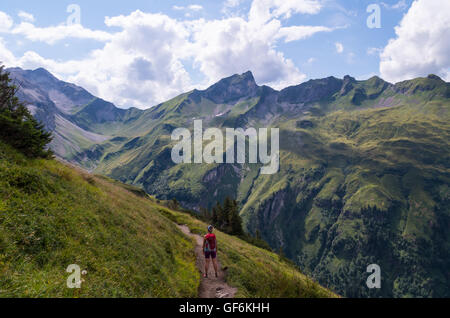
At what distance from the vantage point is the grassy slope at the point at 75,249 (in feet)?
27.7

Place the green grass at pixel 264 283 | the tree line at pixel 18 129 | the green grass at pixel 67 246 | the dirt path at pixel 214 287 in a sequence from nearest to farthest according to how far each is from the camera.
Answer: the green grass at pixel 67 246 → the green grass at pixel 264 283 → the dirt path at pixel 214 287 → the tree line at pixel 18 129

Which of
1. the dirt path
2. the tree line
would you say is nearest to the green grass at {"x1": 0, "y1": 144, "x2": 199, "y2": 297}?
the dirt path

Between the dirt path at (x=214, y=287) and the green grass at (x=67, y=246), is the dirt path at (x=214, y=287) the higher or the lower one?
the lower one

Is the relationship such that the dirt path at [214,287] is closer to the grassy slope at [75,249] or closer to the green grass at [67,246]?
the grassy slope at [75,249]

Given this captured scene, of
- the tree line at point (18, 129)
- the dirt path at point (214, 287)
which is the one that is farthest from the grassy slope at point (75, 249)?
the tree line at point (18, 129)

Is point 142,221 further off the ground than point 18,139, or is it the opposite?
point 18,139

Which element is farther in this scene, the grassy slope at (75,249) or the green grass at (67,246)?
the grassy slope at (75,249)

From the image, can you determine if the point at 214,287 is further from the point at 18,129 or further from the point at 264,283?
the point at 18,129

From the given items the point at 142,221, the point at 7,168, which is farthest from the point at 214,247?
the point at 7,168
